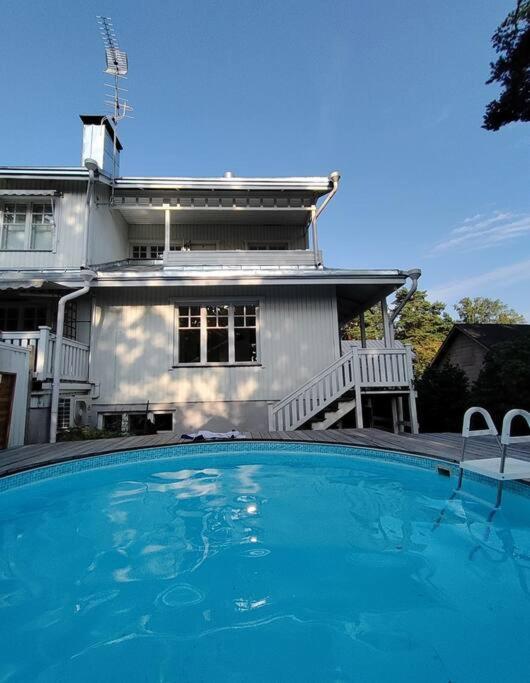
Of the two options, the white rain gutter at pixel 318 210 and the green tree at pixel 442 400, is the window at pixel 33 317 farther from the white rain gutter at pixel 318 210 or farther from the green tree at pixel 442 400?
the green tree at pixel 442 400

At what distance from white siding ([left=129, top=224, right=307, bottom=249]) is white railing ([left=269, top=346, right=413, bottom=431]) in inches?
210

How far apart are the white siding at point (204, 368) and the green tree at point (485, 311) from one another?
44.0 meters

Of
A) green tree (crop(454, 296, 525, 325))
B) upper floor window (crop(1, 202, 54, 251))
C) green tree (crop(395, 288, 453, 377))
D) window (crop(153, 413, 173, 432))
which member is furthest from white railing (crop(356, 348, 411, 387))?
green tree (crop(454, 296, 525, 325))

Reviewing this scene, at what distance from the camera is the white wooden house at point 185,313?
7.98 metres

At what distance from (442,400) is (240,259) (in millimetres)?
7356

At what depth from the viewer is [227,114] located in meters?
16.6

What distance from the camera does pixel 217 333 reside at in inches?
361

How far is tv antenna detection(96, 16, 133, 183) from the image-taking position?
11.5 metres

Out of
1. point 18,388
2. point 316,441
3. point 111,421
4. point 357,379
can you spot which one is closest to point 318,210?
point 357,379

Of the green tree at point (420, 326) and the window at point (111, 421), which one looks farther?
the green tree at point (420, 326)

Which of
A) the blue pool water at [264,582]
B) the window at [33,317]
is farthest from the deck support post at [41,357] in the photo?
the window at [33,317]

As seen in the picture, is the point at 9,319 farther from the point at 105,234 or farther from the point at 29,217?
the point at 105,234

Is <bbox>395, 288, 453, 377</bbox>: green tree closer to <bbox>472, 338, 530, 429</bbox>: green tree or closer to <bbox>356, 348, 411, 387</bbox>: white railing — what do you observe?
<bbox>472, 338, 530, 429</bbox>: green tree

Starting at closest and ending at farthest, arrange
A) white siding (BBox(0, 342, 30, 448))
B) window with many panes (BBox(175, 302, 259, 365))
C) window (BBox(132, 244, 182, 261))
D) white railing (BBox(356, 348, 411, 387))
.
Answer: white siding (BBox(0, 342, 30, 448)) < white railing (BBox(356, 348, 411, 387)) < window with many panes (BBox(175, 302, 259, 365)) < window (BBox(132, 244, 182, 261))
